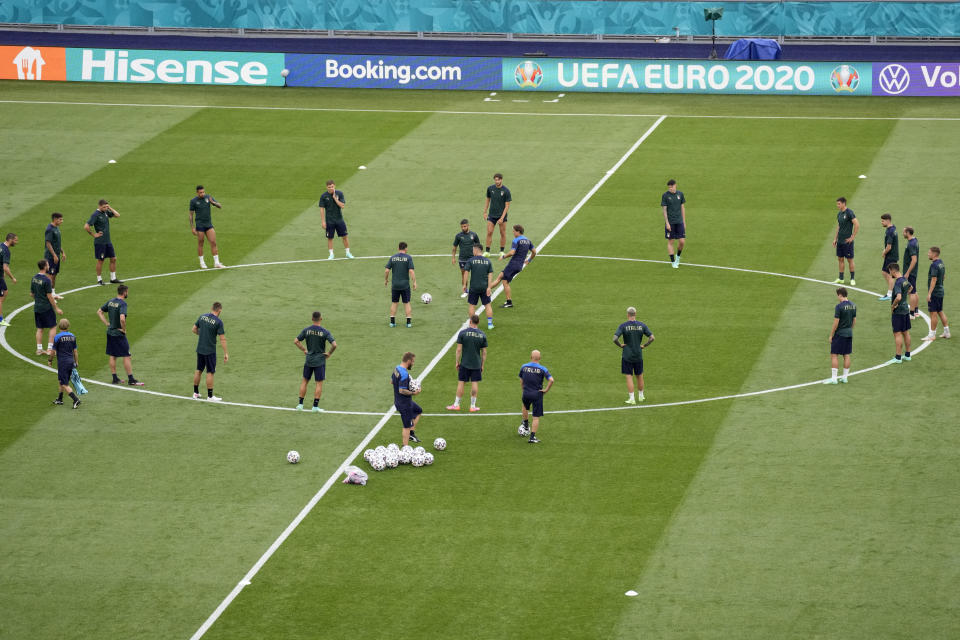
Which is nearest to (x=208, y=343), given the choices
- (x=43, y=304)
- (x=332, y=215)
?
(x=43, y=304)

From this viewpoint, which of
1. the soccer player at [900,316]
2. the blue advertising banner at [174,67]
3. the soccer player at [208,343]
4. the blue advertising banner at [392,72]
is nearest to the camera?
the soccer player at [208,343]

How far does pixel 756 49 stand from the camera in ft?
199

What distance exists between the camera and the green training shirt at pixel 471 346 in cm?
2908

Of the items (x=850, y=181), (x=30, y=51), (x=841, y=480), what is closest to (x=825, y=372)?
(x=841, y=480)

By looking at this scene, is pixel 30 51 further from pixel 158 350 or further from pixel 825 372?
pixel 825 372

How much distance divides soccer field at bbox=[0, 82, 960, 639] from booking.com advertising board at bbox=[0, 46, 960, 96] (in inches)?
181

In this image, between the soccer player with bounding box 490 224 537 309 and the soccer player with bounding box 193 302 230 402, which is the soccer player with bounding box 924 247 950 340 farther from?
the soccer player with bounding box 193 302 230 402

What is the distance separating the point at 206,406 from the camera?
30.3 metres

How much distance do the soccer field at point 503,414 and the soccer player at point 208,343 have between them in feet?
1.49

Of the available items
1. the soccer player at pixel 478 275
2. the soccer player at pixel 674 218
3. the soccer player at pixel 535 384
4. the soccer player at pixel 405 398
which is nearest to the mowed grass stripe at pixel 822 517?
the soccer player at pixel 535 384

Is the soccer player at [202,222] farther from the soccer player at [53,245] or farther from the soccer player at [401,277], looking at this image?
the soccer player at [401,277]

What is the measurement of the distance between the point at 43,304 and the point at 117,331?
3238mm

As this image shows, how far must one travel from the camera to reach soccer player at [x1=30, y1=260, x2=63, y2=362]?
1302 inches

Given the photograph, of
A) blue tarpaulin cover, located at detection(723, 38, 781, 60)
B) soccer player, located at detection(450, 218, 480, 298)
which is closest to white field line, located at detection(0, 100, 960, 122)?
blue tarpaulin cover, located at detection(723, 38, 781, 60)
